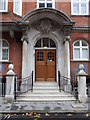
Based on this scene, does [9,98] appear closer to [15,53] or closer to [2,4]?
[15,53]

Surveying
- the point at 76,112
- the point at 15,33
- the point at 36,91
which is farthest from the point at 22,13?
the point at 76,112

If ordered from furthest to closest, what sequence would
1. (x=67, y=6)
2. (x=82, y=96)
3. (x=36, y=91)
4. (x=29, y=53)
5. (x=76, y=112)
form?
1. (x=67, y=6)
2. (x=29, y=53)
3. (x=36, y=91)
4. (x=82, y=96)
5. (x=76, y=112)

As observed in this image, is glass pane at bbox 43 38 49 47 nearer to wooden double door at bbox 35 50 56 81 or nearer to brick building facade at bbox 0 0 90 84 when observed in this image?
brick building facade at bbox 0 0 90 84

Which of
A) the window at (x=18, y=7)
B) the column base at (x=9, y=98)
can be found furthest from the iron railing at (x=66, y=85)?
the window at (x=18, y=7)

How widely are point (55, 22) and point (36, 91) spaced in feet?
17.8

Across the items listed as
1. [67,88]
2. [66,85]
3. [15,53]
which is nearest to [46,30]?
[15,53]

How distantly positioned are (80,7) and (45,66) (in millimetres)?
5748

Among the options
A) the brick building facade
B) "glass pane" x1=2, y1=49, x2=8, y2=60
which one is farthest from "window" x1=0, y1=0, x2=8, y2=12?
"glass pane" x1=2, y1=49, x2=8, y2=60

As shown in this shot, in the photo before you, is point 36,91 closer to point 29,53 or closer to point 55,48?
point 29,53

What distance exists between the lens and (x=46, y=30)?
38.1 ft

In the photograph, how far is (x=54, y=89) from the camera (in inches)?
407

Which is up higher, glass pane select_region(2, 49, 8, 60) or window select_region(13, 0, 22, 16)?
window select_region(13, 0, 22, 16)

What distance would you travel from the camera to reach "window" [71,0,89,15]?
41.2ft

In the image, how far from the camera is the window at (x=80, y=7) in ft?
41.2
